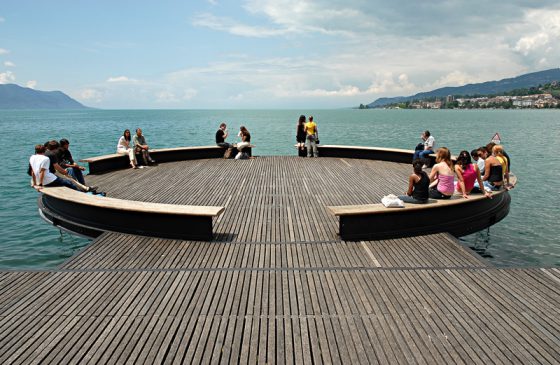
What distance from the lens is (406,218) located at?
22.7 ft

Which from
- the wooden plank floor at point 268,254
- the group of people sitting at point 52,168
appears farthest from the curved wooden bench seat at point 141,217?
the group of people sitting at point 52,168

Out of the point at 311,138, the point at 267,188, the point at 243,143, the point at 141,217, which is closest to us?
the point at 141,217

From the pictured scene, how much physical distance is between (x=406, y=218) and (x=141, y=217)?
5.23 m

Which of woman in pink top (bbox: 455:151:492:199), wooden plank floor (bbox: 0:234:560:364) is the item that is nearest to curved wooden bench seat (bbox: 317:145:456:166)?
woman in pink top (bbox: 455:151:492:199)

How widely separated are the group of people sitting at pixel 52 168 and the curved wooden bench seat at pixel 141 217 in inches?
49.0

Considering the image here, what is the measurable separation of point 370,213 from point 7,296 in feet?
19.1

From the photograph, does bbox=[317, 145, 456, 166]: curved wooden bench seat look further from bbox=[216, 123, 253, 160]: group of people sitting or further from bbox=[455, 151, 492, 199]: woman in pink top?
bbox=[455, 151, 492, 199]: woman in pink top

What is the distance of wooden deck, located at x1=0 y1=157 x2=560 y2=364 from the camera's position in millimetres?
3703

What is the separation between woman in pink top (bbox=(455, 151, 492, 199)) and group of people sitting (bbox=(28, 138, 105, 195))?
29.9 ft

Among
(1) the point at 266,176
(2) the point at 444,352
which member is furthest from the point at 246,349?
(1) the point at 266,176

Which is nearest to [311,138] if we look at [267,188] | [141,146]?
[267,188]

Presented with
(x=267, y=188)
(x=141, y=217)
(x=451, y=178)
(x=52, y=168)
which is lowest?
(x=267, y=188)

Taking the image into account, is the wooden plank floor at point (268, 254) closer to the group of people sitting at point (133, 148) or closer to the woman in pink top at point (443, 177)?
the woman in pink top at point (443, 177)

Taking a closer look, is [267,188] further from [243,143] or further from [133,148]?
[133,148]
